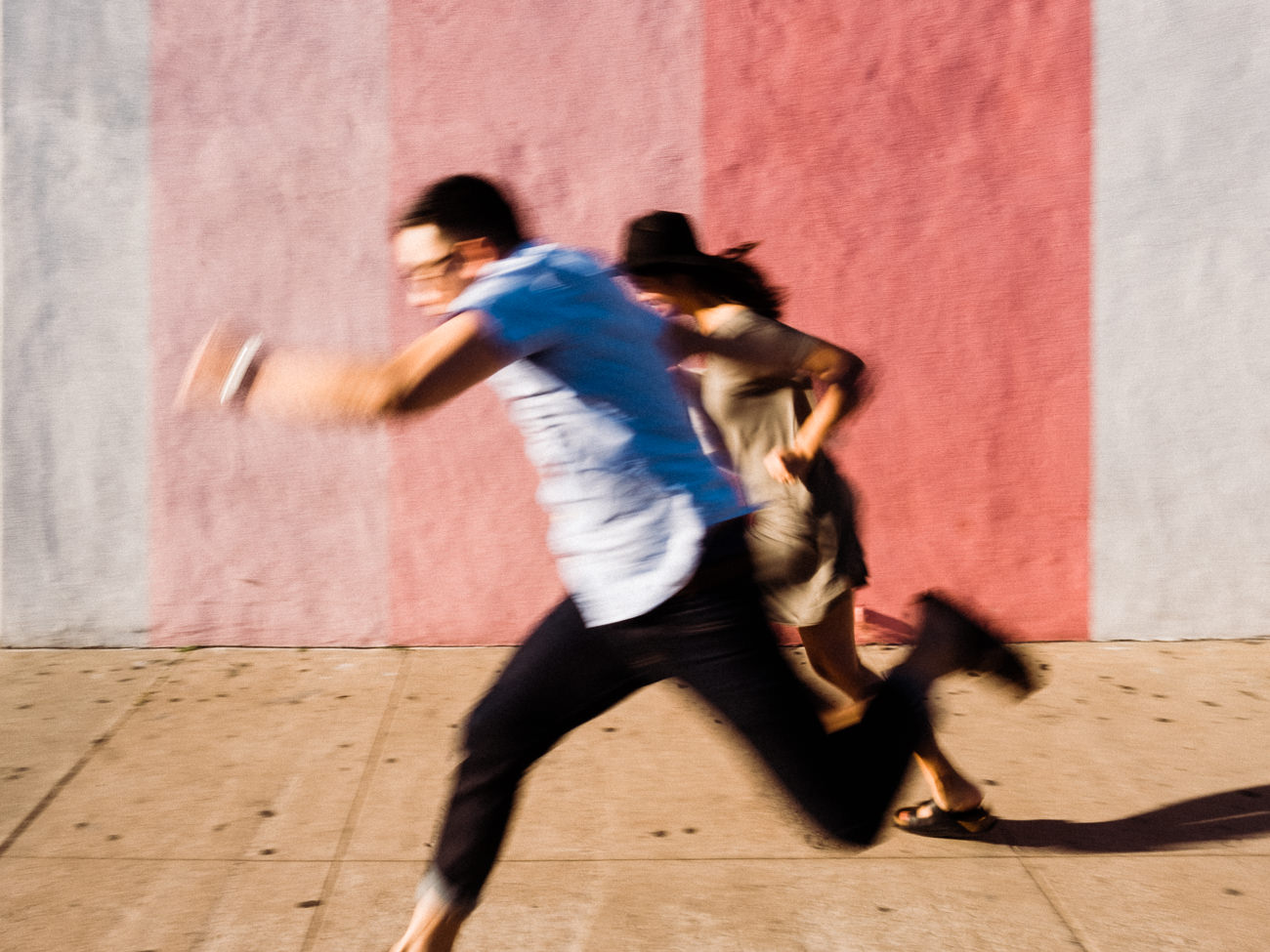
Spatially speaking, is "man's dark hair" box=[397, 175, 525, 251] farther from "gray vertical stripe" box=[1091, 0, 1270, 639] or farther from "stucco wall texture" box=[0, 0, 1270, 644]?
"gray vertical stripe" box=[1091, 0, 1270, 639]

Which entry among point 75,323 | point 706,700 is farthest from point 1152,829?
point 75,323

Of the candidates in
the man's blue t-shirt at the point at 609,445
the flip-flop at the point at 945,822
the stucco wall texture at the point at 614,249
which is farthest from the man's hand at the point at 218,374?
the stucco wall texture at the point at 614,249

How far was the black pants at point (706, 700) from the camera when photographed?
85.4 inches

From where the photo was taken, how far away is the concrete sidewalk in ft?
9.53

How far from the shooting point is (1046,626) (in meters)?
5.17

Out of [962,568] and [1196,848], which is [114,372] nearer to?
[962,568]

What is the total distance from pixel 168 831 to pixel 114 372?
2.36 metres

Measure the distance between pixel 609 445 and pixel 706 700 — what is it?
0.51 metres

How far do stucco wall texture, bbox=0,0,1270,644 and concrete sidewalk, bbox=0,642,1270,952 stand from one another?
0.53m

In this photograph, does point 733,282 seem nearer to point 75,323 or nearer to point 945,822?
point 945,822

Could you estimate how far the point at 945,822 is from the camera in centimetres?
330

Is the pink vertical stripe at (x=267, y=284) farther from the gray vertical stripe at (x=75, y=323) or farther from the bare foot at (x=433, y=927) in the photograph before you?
the bare foot at (x=433, y=927)

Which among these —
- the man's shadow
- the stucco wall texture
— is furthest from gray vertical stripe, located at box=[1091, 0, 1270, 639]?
the man's shadow

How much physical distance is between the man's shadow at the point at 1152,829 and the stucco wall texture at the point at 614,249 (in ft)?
5.58
